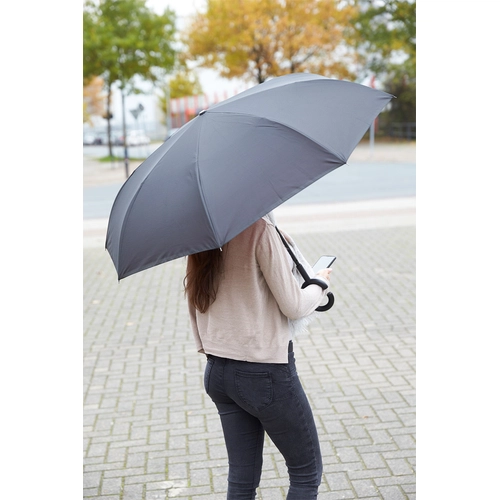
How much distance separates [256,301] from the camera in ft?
8.53

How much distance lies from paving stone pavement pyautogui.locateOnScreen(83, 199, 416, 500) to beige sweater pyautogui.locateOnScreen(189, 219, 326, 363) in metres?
1.55

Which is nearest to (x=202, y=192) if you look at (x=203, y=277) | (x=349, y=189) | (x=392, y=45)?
(x=203, y=277)

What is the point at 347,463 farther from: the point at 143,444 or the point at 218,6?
the point at 218,6

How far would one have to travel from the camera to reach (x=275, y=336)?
8.62 feet

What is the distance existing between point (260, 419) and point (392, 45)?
41763 mm

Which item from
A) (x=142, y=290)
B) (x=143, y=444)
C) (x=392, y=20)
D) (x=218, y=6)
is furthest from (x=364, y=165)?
(x=143, y=444)

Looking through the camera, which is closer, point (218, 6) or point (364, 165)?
point (364, 165)

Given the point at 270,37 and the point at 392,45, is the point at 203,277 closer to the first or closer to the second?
the point at 392,45

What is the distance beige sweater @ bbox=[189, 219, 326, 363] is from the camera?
2.55 metres

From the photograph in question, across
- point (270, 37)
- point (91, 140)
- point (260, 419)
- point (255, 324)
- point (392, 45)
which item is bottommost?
point (91, 140)
